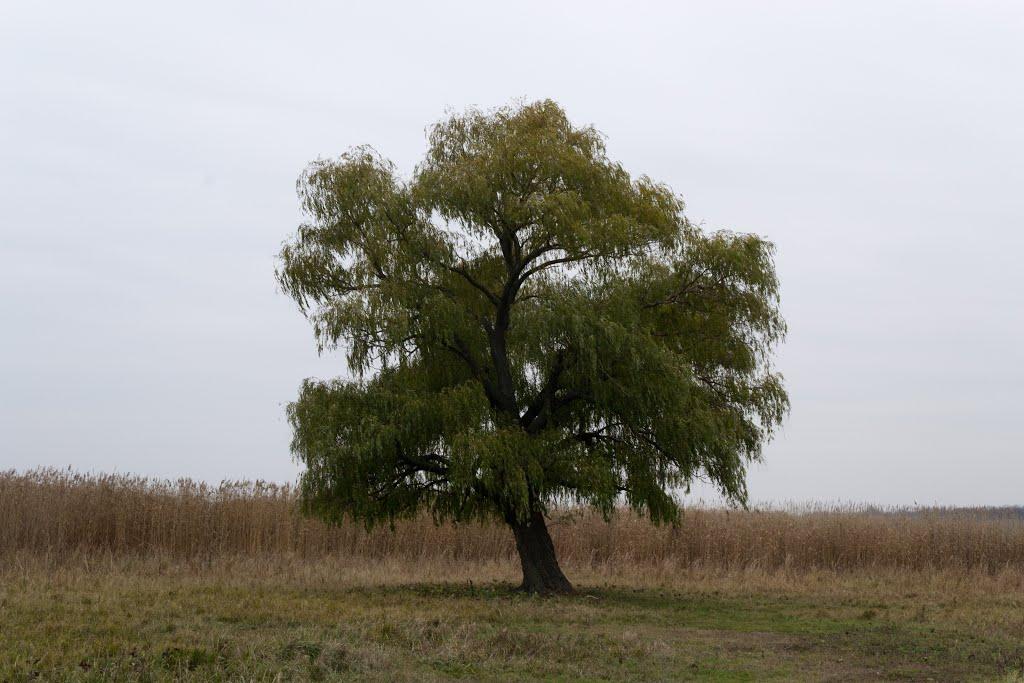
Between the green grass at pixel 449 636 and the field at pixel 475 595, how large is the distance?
0.16ft

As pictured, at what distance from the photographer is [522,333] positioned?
1675 centimetres

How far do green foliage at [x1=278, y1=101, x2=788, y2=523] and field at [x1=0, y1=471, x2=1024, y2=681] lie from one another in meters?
2.15

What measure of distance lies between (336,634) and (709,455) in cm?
737

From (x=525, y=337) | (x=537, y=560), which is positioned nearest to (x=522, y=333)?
(x=525, y=337)

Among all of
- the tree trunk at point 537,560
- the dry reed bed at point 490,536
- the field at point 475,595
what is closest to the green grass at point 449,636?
the field at point 475,595

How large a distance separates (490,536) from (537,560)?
6.99 m

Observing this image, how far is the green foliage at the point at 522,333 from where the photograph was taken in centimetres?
1641

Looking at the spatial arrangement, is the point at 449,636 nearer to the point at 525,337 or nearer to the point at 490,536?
the point at 525,337

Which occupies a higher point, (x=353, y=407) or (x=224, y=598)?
(x=353, y=407)

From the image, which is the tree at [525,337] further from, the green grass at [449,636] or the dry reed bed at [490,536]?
the dry reed bed at [490,536]

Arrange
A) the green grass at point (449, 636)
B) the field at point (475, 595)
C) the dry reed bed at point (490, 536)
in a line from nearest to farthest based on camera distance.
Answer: the green grass at point (449, 636), the field at point (475, 595), the dry reed bed at point (490, 536)

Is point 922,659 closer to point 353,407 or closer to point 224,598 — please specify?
point 353,407

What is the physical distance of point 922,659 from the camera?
12.7 m

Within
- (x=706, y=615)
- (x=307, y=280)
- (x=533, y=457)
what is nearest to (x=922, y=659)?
(x=706, y=615)
